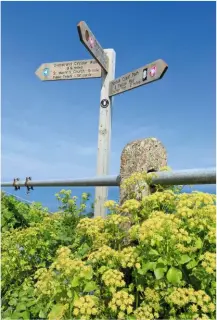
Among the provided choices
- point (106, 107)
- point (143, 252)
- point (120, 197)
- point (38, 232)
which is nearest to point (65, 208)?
point (38, 232)

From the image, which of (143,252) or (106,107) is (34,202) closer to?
(106,107)

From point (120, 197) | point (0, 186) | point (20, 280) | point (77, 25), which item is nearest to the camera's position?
point (120, 197)

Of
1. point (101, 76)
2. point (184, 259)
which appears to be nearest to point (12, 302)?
point (184, 259)

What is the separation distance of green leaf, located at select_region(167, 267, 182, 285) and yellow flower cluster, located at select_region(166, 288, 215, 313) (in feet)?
0.14

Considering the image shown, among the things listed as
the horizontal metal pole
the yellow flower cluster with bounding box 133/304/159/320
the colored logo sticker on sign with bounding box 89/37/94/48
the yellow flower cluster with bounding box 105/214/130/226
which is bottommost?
the yellow flower cluster with bounding box 133/304/159/320

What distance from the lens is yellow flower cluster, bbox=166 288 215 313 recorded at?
1.37 metres

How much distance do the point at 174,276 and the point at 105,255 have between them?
1.31 ft

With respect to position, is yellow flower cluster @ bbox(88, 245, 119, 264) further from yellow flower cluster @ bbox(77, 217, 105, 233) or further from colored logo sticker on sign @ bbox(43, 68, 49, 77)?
colored logo sticker on sign @ bbox(43, 68, 49, 77)

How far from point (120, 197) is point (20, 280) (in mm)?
1156

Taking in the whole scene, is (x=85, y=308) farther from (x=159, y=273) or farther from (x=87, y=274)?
(x=159, y=273)

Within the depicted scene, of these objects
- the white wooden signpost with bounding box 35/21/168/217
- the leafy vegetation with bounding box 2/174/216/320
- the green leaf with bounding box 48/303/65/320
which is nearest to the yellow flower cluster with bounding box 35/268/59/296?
the leafy vegetation with bounding box 2/174/216/320

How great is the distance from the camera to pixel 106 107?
4129 millimetres

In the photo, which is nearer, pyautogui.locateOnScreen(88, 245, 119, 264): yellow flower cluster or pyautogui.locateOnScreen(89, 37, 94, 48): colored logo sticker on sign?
pyautogui.locateOnScreen(88, 245, 119, 264): yellow flower cluster

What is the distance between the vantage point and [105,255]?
5.54ft
